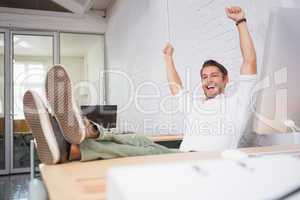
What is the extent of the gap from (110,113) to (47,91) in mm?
2064

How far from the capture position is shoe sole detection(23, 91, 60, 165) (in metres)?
0.95

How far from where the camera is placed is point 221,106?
1630 mm

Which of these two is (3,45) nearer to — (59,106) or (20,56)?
(20,56)

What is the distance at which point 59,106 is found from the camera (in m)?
0.99

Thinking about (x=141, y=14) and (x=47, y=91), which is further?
(x=141, y=14)

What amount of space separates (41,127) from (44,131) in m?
0.02

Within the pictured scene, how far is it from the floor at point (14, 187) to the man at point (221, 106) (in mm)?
2190

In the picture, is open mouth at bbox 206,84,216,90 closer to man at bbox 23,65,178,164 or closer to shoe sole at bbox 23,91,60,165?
man at bbox 23,65,178,164

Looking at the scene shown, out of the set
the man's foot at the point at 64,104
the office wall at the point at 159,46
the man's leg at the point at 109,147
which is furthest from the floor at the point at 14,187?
the man's foot at the point at 64,104

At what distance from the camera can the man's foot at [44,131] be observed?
953mm

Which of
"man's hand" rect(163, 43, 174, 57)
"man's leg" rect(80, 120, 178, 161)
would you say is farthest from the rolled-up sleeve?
"man's leg" rect(80, 120, 178, 161)

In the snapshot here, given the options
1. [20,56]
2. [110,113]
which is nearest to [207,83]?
[110,113]

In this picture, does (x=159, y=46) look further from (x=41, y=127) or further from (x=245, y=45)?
(x=41, y=127)

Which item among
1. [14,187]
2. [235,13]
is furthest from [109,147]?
[14,187]
